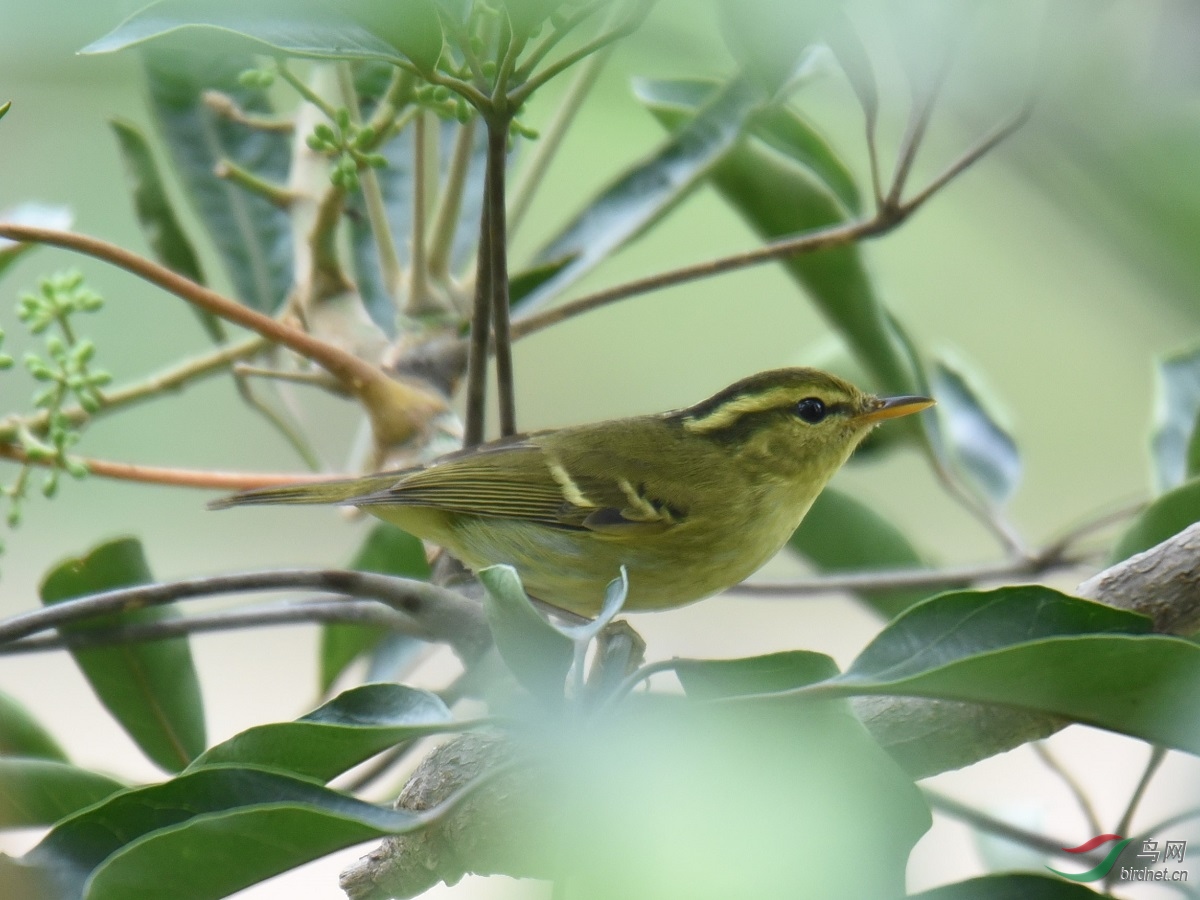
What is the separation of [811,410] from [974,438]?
0.31 meters

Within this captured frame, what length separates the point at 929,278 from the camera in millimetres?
4652

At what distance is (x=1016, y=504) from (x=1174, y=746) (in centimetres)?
403

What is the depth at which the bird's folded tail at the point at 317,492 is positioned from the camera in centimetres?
168

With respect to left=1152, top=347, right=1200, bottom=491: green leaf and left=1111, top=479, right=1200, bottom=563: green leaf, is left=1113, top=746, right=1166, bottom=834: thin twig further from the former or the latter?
left=1152, top=347, right=1200, bottom=491: green leaf

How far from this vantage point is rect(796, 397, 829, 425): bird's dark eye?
2.05 metres

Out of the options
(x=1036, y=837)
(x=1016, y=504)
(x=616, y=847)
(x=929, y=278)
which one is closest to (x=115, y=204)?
(x=929, y=278)

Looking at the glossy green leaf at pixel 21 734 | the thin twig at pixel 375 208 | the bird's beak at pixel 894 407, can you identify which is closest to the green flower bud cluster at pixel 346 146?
the thin twig at pixel 375 208

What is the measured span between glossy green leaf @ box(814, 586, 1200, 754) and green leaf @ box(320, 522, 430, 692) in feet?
3.33

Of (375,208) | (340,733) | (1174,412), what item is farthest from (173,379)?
(1174,412)

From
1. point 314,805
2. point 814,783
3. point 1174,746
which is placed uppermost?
point 314,805

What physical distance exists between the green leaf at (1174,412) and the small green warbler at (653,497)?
338 millimetres

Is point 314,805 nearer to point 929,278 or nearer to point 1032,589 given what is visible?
point 1032,589

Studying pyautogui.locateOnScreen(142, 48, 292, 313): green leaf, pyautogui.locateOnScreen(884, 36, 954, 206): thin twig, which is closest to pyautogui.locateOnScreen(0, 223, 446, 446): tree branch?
pyautogui.locateOnScreen(142, 48, 292, 313): green leaf

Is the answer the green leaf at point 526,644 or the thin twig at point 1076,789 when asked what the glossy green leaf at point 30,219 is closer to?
the green leaf at point 526,644
